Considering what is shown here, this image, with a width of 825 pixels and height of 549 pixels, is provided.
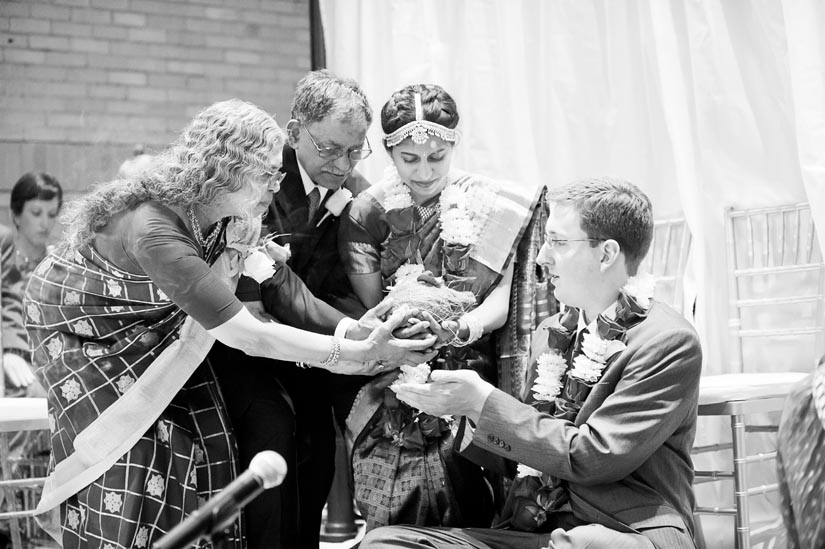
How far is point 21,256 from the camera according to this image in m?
5.70

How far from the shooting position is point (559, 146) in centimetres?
475

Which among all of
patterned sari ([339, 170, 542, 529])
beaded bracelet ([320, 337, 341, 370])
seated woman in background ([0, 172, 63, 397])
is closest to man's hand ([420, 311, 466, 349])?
patterned sari ([339, 170, 542, 529])

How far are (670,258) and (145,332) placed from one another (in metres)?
2.53

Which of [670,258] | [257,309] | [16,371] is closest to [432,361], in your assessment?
[257,309]

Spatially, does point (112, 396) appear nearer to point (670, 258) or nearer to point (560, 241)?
point (560, 241)

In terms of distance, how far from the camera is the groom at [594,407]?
7.41ft

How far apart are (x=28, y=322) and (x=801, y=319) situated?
9.63 feet

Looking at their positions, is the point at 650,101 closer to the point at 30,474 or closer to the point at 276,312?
the point at 276,312

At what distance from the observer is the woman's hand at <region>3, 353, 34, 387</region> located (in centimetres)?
551

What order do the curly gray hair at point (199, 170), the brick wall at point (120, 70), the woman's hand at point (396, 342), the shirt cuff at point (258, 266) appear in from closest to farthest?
the curly gray hair at point (199, 170) < the woman's hand at point (396, 342) < the shirt cuff at point (258, 266) < the brick wall at point (120, 70)

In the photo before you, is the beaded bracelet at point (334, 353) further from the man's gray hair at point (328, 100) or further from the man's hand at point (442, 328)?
the man's gray hair at point (328, 100)

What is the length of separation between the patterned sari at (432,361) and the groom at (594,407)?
1.33ft

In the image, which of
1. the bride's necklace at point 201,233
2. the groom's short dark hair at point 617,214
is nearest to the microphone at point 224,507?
the groom's short dark hair at point 617,214

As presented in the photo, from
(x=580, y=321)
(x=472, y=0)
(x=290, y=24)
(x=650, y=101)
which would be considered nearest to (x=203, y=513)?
(x=580, y=321)
